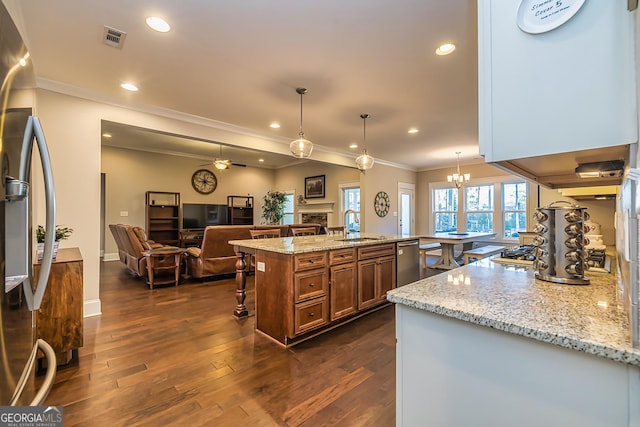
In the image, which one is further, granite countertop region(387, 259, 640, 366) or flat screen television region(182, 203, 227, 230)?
flat screen television region(182, 203, 227, 230)

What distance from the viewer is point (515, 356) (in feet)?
2.63

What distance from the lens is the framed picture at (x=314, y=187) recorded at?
8578 millimetres

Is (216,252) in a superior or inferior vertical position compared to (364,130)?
inferior

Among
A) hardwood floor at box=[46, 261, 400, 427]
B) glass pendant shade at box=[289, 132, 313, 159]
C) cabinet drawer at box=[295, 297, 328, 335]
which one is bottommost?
hardwood floor at box=[46, 261, 400, 427]

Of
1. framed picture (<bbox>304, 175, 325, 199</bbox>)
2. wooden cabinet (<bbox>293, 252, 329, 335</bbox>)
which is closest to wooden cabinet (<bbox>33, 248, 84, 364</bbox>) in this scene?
wooden cabinet (<bbox>293, 252, 329, 335</bbox>)

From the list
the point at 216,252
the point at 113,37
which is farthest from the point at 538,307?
the point at 216,252

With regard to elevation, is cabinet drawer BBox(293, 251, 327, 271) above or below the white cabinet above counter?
below

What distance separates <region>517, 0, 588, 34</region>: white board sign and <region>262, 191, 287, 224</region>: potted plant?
8638 mm

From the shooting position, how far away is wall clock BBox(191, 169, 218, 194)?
8219 millimetres

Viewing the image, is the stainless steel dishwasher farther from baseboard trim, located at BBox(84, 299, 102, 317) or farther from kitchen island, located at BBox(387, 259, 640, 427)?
baseboard trim, located at BBox(84, 299, 102, 317)

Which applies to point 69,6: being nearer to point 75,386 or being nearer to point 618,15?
point 75,386

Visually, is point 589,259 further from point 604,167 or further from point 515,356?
point 515,356

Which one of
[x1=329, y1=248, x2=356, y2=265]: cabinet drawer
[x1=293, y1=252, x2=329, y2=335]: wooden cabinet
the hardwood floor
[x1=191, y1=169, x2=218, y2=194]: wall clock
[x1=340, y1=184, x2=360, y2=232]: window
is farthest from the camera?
[x1=191, y1=169, x2=218, y2=194]: wall clock

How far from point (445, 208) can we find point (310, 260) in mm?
6775
